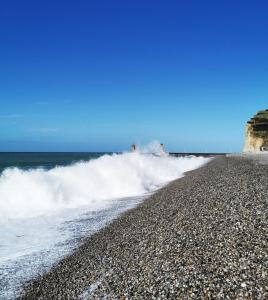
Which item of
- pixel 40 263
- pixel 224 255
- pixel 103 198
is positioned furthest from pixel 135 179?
pixel 224 255

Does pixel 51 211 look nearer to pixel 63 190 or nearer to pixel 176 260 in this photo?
pixel 63 190

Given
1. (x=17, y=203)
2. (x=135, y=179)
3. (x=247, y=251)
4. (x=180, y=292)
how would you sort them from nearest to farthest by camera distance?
(x=180, y=292)
(x=247, y=251)
(x=17, y=203)
(x=135, y=179)

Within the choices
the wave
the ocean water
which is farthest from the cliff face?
the wave

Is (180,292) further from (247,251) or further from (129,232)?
(129,232)

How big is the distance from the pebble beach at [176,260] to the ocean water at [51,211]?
0.78 m

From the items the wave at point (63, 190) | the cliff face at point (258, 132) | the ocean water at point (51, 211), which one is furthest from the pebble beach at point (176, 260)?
the cliff face at point (258, 132)

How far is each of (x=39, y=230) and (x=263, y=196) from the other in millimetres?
8601

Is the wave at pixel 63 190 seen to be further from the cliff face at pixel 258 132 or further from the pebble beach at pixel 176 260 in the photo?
the cliff face at pixel 258 132

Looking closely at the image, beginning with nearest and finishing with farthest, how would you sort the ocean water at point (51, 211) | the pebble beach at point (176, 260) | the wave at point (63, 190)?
the pebble beach at point (176, 260) < the ocean water at point (51, 211) < the wave at point (63, 190)

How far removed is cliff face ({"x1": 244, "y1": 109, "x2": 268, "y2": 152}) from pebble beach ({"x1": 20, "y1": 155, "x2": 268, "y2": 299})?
243 feet

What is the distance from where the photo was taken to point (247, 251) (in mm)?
6945

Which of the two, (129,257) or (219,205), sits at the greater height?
(219,205)

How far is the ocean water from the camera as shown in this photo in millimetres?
9250

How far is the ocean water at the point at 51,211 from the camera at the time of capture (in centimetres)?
925
